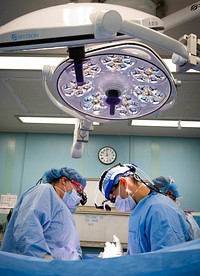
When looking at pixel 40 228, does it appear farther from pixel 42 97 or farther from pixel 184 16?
pixel 42 97

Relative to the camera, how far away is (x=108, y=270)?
0.54 metres

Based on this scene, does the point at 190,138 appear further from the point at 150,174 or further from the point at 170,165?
the point at 150,174

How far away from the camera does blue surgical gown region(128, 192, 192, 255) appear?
56.5 inches

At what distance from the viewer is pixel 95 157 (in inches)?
192

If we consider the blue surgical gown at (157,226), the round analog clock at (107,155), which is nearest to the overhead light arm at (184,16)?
the blue surgical gown at (157,226)

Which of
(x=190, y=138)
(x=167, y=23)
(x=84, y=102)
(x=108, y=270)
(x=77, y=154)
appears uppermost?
(x=190, y=138)

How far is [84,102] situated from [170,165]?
155 inches

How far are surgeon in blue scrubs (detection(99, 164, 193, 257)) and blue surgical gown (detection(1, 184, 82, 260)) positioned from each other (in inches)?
15.6

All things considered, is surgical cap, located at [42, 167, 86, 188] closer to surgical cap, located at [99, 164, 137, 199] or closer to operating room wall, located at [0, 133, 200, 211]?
surgical cap, located at [99, 164, 137, 199]

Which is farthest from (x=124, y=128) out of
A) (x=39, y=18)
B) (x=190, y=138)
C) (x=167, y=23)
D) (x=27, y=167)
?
(x=39, y=18)

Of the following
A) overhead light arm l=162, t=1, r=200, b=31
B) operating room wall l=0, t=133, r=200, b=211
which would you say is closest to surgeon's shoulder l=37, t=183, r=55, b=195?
overhead light arm l=162, t=1, r=200, b=31

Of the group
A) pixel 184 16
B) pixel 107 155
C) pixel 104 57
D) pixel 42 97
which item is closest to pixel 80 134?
pixel 104 57

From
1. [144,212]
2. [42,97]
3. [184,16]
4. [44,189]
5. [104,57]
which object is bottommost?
[144,212]

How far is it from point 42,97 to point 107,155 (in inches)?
66.7
